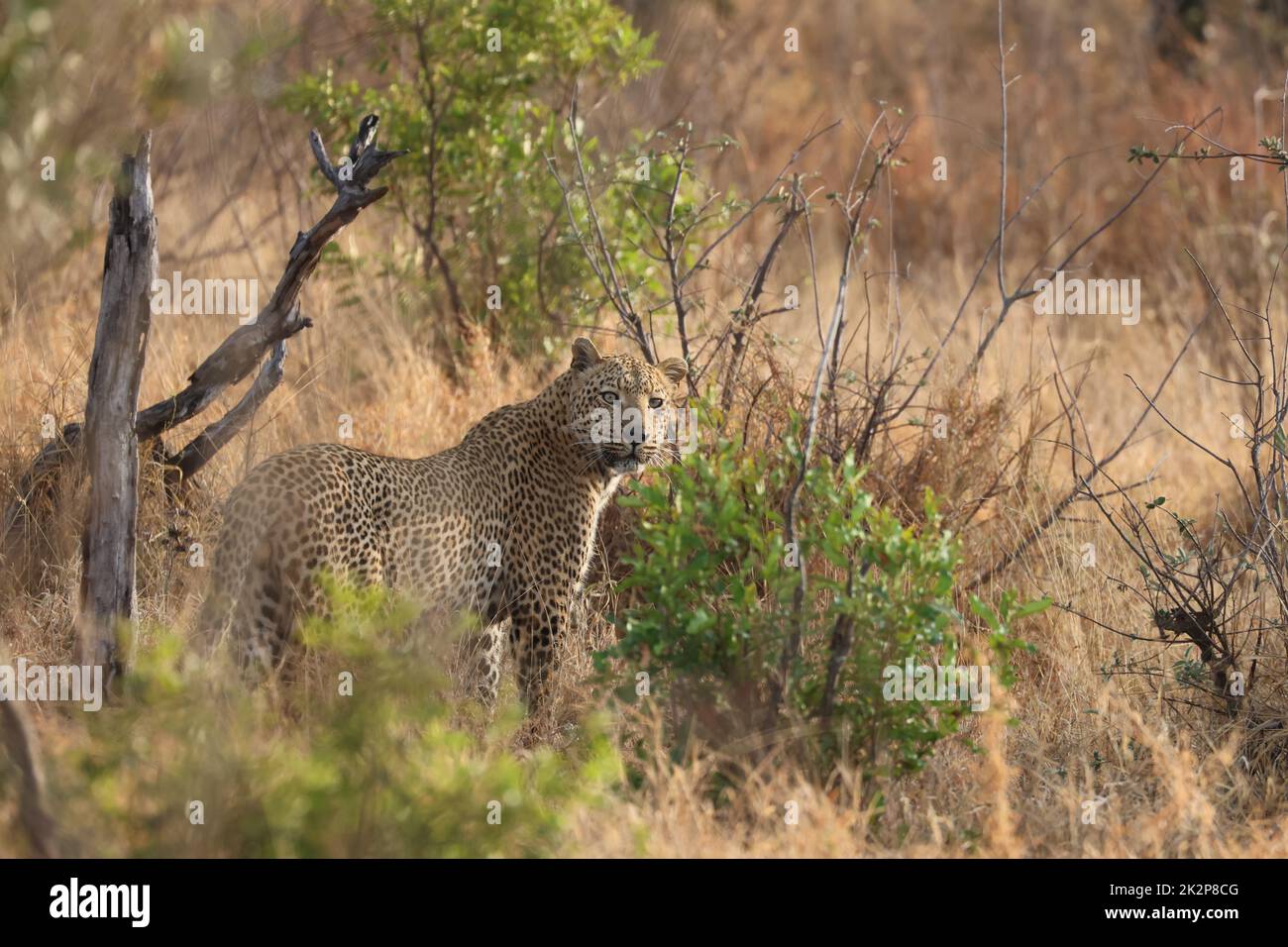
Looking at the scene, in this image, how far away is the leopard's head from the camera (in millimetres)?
6180

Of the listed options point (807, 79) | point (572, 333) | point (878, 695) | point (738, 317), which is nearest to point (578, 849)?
point (878, 695)

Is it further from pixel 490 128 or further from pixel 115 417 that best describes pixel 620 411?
pixel 490 128

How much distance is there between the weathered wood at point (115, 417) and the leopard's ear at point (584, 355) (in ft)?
5.85

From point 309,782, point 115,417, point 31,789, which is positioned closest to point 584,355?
point 115,417

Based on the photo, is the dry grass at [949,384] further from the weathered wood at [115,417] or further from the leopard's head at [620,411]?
the leopard's head at [620,411]

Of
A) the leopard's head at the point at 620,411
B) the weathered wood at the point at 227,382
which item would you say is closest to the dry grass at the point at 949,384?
the weathered wood at the point at 227,382

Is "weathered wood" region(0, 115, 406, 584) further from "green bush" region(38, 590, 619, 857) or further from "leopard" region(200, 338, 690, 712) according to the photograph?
"green bush" region(38, 590, 619, 857)

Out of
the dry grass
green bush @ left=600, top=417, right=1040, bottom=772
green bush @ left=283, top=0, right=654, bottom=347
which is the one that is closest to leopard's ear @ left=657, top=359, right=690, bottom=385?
the dry grass

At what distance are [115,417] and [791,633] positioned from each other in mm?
2553

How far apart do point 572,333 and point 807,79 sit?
1024 cm

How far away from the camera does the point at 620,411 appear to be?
619cm

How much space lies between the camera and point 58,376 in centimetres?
709

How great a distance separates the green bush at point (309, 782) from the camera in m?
3.73

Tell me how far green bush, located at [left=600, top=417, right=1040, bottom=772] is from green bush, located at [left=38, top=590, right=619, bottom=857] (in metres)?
0.83
